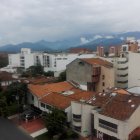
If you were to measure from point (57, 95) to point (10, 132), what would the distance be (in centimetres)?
892

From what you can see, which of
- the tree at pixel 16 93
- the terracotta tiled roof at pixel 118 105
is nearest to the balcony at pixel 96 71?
the tree at pixel 16 93

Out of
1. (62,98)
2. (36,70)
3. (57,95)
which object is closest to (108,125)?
(62,98)

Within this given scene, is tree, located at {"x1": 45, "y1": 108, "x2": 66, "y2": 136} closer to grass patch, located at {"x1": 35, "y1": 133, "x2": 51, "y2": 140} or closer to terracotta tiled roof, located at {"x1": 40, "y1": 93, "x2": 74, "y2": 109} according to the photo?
grass patch, located at {"x1": 35, "y1": 133, "x2": 51, "y2": 140}

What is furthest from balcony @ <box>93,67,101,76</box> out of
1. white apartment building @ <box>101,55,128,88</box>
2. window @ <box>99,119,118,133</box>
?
window @ <box>99,119,118,133</box>

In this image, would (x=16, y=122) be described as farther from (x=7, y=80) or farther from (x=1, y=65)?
(x=1, y=65)

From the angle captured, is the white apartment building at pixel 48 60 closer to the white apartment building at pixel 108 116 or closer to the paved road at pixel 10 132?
the paved road at pixel 10 132

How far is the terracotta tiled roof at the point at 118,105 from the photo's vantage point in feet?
102

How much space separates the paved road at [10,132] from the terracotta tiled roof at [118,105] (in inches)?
392

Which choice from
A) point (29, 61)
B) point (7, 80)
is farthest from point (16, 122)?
point (29, 61)

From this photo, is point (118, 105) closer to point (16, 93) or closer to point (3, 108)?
point (3, 108)

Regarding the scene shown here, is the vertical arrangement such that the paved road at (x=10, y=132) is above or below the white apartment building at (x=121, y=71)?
below

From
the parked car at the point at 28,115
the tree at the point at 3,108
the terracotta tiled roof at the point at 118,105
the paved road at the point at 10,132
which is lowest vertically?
the paved road at the point at 10,132

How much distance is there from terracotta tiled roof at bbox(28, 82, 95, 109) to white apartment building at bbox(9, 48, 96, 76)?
33756 millimetres

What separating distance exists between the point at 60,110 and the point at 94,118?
5077 millimetres
